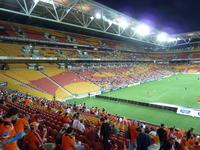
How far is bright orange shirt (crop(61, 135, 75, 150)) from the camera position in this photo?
584 centimetres

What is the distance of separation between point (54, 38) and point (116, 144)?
47324mm

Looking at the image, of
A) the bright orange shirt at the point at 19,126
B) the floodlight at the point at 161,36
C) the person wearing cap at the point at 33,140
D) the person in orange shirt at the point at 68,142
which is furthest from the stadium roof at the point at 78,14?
the bright orange shirt at the point at 19,126

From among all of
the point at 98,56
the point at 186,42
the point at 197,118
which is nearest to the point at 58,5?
the point at 98,56

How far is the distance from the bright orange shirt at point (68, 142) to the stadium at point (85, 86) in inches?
1.0

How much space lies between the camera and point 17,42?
148 feet

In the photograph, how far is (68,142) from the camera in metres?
5.84

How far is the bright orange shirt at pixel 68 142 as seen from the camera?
230 inches

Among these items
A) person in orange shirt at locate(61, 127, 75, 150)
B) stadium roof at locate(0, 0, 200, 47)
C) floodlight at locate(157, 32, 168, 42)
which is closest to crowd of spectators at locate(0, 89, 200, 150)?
person in orange shirt at locate(61, 127, 75, 150)

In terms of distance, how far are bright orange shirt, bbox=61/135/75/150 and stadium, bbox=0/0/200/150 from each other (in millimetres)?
25

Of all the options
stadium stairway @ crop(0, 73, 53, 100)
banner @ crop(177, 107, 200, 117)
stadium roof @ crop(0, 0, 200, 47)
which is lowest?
banner @ crop(177, 107, 200, 117)

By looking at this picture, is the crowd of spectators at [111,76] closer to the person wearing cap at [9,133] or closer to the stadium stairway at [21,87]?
the stadium stairway at [21,87]

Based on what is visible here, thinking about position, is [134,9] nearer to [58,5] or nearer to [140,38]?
[140,38]

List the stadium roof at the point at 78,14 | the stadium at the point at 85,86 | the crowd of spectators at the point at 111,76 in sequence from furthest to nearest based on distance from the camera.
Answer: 1. the crowd of spectators at the point at 111,76
2. the stadium roof at the point at 78,14
3. the stadium at the point at 85,86

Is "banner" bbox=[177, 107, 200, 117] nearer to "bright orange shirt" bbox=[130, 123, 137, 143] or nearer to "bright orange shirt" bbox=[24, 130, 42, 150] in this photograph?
"bright orange shirt" bbox=[130, 123, 137, 143]
